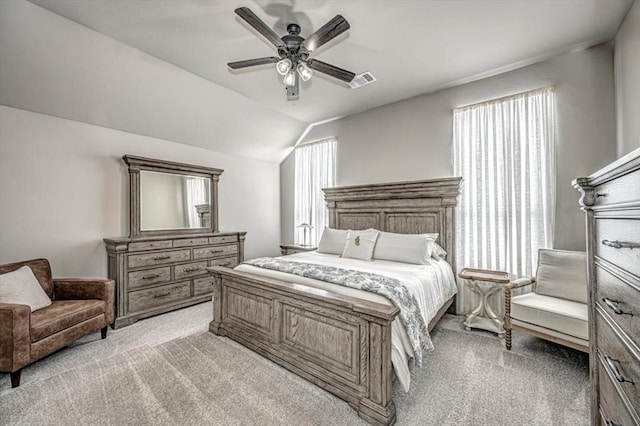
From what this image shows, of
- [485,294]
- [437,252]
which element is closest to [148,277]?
[437,252]

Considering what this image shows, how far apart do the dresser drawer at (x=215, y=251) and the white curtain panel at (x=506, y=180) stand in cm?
350

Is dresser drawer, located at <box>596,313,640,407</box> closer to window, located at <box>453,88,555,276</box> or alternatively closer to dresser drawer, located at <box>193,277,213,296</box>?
window, located at <box>453,88,555,276</box>

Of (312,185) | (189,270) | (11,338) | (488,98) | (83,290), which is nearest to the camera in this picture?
(11,338)

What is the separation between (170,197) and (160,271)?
115 cm

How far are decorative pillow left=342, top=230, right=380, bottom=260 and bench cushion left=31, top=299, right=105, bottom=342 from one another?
2863 millimetres

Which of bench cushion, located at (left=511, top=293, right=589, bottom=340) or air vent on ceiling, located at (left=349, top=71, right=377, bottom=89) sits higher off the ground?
air vent on ceiling, located at (left=349, top=71, right=377, bottom=89)

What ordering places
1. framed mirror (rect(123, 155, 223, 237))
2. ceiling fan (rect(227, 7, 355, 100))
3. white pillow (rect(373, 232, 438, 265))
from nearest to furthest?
ceiling fan (rect(227, 7, 355, 100)), white pillow (rect(373, 232, 438, 265)), framed mirror (rect(123, 155, 223, 237))

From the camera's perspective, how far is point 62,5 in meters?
2.29

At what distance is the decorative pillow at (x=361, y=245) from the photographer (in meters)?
3.49

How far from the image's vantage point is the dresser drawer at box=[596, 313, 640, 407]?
0.87 m

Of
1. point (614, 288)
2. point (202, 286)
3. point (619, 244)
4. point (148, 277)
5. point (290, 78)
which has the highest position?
point (290, 78)

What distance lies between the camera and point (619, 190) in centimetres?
99

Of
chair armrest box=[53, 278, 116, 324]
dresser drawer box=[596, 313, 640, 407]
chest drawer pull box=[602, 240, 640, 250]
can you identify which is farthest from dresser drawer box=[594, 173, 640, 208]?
chair armrest box=[53, 278, 116, 324]

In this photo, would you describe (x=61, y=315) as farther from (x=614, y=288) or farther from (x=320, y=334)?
(x=614, y=288)
